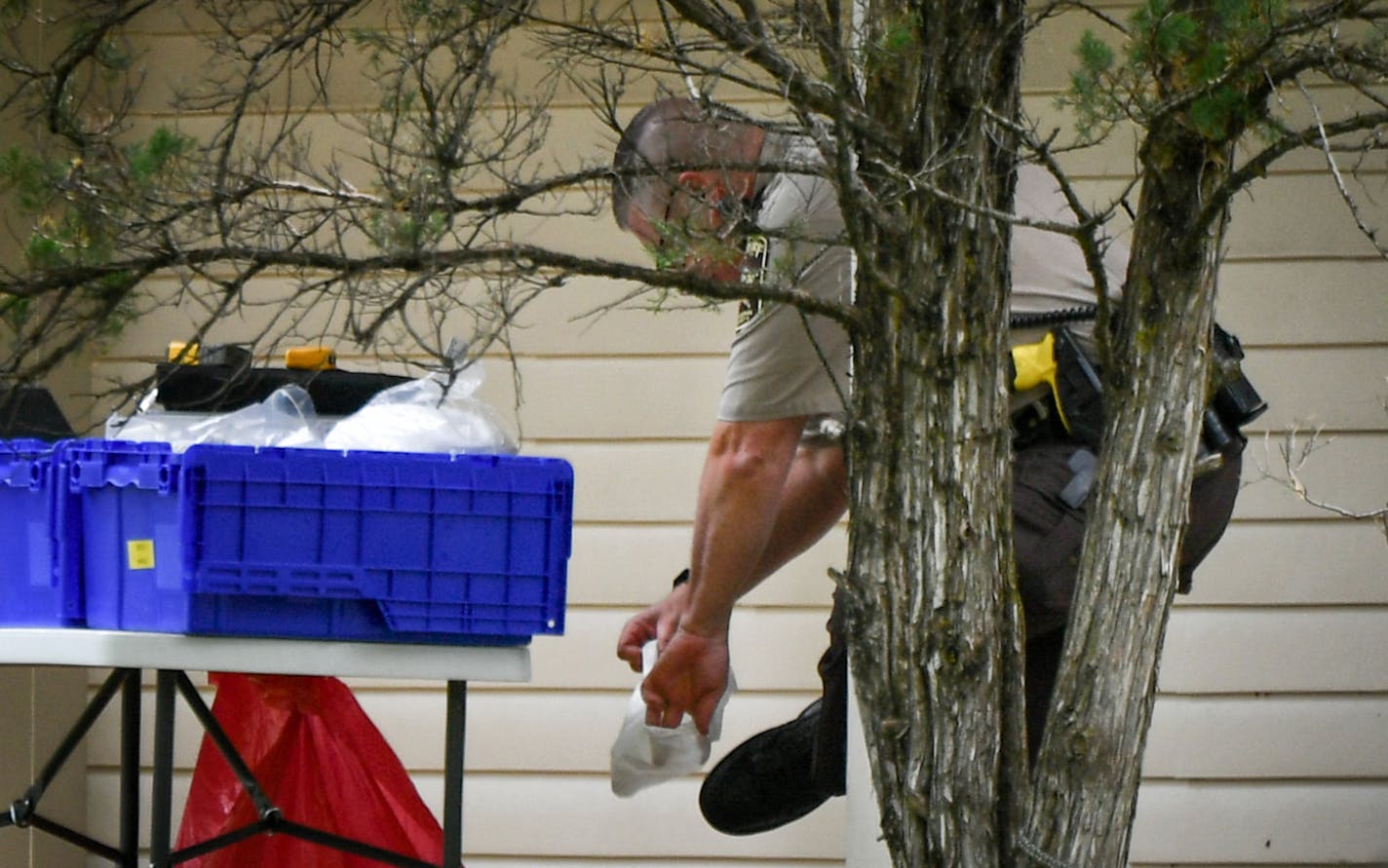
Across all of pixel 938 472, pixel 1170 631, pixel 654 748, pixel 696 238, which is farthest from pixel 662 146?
pixel 1170 631

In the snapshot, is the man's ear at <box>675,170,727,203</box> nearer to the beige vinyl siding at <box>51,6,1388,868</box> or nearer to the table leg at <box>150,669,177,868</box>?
the table leg at <box>150,669,177,868</box>

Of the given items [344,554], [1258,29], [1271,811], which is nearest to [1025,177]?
[1258,29]

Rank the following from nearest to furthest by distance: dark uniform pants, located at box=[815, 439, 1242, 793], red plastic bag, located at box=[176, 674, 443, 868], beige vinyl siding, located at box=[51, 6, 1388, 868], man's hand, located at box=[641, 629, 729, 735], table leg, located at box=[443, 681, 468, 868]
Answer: dark uniform pants, located at box=[815, 439, 1242, 793] → table leg, located at box=[443, 681, 468, 868] → red plastic bag, located at box=[176, 674, 443, 868] → man's hand, located at box=[641, 629, 729, 735] → beige vinyl siding, located at box=[51, 6, 1388, 868]

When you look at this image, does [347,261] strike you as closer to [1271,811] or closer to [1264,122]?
[1264,122]

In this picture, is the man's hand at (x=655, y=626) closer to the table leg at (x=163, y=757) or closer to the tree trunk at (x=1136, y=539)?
the table leg at (x=163, y=757)

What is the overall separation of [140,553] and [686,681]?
37.5 inches

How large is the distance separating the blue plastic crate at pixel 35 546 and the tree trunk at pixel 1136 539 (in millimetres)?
1368

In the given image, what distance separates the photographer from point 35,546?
7.79 ft

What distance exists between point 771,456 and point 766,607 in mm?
1719

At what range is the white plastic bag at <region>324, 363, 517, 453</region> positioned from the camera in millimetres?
2391

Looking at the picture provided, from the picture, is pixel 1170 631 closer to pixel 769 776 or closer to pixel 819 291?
pixel 769 776

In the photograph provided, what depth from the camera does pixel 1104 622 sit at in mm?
1937

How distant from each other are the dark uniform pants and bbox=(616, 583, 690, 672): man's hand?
1.30 ft

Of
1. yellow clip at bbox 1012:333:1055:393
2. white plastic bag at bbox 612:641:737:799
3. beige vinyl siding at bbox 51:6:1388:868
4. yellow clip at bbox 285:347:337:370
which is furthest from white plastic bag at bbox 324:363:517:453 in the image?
beige vinyl siding at bbox 51:6:1388:868
